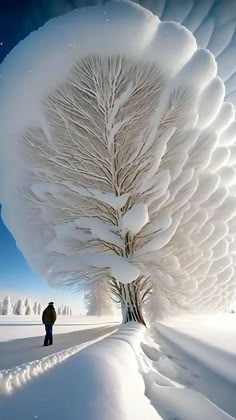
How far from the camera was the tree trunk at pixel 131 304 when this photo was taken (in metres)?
10.2

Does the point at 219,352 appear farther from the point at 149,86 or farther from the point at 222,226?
the point at 149,86

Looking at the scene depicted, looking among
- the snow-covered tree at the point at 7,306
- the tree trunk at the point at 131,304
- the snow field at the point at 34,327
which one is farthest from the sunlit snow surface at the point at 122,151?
the snow-covered tree at the point at 7,306

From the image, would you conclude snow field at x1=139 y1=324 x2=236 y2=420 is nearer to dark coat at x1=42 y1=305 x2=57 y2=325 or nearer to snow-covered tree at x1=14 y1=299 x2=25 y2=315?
dark coat at x1=42 y1=305 x2=57 y2=325

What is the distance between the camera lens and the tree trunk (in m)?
10.2

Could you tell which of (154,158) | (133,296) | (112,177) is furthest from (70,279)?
(154,158)

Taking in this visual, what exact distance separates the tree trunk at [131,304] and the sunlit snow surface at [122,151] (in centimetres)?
71

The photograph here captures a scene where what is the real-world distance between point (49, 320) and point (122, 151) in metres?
5.97

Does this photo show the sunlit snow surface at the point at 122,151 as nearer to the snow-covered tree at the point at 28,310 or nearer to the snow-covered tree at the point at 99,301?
the snow-covered tree at the point at 99,301

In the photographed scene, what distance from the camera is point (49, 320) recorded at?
719cm

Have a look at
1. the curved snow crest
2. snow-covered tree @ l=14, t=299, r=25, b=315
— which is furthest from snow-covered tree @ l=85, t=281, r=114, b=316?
snow-covered tree @ l=14, t=299, r=25, b=315

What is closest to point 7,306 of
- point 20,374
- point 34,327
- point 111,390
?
point 34,327

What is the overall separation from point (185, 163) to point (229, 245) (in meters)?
3.67

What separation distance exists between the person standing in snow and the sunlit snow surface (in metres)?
1.89

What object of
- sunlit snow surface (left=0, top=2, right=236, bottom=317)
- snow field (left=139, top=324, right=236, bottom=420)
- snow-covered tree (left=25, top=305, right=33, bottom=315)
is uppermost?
sunlit snow surface (left=0, top=2, right=236, bottom=317)
